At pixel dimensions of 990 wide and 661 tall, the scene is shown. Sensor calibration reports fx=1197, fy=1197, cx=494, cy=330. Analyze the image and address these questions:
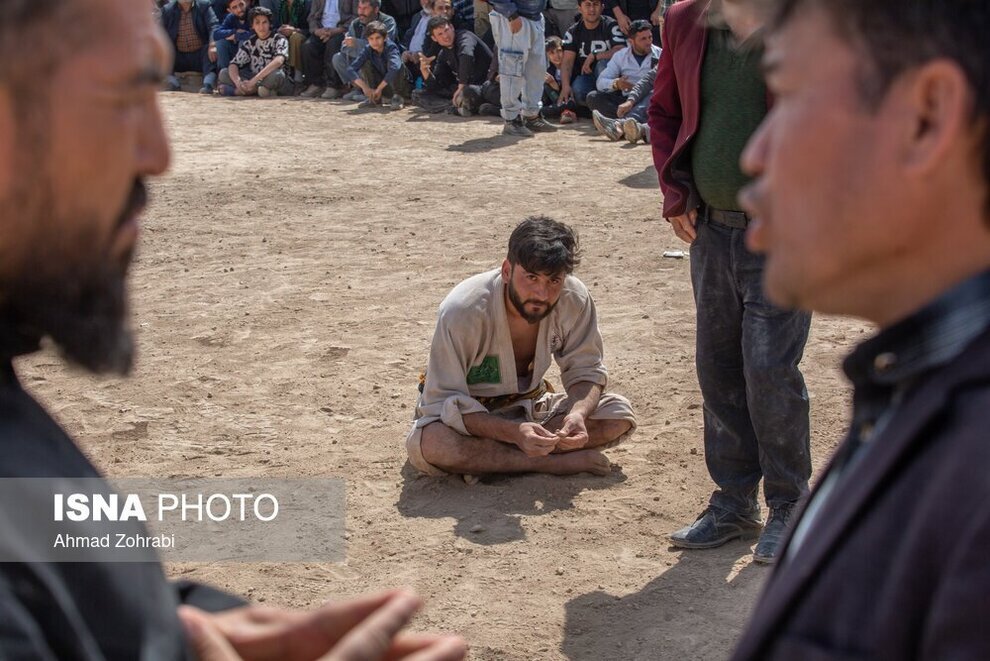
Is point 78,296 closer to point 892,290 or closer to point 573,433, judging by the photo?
point 892,290

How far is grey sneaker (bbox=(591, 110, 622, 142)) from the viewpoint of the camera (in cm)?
1223

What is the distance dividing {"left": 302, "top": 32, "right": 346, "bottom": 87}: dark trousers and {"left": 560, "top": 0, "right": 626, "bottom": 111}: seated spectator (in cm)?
414

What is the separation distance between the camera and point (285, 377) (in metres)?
5.99

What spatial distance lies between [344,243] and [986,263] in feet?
23.6

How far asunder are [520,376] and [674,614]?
158 centimetres

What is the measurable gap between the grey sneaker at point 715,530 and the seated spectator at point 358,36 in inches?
496

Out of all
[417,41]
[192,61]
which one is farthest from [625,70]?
[192,61]

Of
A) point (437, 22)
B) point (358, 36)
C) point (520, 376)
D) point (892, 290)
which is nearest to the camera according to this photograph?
point (892, 290)

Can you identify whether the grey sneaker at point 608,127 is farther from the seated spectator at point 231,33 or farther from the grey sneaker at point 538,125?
the seated spectator at point 231,33

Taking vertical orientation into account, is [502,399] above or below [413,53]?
below

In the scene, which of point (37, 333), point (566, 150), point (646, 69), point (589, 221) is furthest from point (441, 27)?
point (37, 333)

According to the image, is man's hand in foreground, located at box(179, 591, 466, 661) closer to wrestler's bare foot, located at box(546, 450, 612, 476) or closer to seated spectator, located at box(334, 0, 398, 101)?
wrestler's bare foot, located at box(546, 450, 612, 476)

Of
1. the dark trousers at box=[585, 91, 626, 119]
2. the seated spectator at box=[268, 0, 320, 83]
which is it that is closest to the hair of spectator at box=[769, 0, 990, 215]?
the dark trousers at box=[585, 91, 626, 119]

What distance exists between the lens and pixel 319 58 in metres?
17.3
